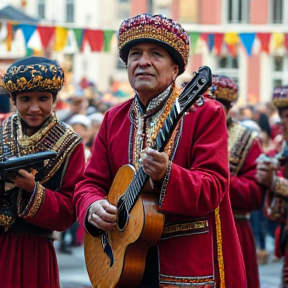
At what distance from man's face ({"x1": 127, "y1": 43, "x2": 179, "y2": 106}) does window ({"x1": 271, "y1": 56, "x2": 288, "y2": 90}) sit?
3492cm

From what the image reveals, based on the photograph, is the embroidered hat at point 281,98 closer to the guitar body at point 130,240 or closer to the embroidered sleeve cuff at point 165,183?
the guitar body at point 130,240

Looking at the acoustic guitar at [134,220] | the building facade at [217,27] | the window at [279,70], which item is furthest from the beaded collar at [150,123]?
the window at [279,70]

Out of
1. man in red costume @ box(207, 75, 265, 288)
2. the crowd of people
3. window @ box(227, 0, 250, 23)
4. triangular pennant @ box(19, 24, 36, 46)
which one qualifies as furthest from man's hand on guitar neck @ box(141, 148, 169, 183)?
window @ box(227, 0, 250, 23)

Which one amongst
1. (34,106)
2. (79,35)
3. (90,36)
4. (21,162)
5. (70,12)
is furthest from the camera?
(70,12)

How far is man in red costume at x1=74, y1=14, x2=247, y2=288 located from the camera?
12.7ft

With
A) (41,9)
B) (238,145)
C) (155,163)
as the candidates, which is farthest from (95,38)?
(41,9)

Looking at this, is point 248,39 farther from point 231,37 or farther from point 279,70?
point 279,70

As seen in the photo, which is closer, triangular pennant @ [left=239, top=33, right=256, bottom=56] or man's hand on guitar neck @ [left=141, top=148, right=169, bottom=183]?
man's hand on guitar neck @ [left=141, top=148, right=169, bottom=183]

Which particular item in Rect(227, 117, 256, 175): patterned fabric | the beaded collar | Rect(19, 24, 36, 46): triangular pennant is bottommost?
Rect(227, 117, 256, 175): patterned fabric

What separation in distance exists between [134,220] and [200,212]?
31 cm

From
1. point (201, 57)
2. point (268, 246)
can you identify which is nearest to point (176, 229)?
point (268, 246)

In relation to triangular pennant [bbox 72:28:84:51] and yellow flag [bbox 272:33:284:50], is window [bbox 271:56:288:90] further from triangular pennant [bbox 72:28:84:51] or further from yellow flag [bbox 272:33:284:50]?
triangular pennant [bbox 72:28:84:51]

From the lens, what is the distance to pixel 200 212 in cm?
388

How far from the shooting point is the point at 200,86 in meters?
3.69
